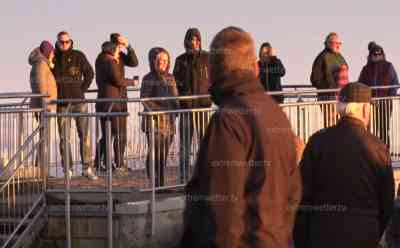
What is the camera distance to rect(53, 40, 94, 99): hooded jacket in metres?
16.8

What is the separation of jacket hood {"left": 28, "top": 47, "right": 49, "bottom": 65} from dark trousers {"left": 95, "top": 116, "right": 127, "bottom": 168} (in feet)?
7.32

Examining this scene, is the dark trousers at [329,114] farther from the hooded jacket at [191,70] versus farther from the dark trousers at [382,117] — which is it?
the hooded jacket at [191,70]

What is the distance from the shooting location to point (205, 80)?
15.8 metres

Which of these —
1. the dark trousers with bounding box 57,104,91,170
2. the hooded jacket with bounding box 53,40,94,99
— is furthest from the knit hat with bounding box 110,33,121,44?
the dark trousers with bounding box 57,104,91,170

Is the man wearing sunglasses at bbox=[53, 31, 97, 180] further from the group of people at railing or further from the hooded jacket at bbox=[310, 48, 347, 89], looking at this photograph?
the hooded jacket at bbox=[310, 48, 347, 89]

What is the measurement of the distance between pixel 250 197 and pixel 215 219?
23 cm

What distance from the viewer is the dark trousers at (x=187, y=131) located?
1429cm

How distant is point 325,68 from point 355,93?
9.03 metres

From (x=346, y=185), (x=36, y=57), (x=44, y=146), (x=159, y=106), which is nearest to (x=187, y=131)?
(x=159, y=106)

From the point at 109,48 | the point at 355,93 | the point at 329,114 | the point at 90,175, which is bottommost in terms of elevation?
the point at 90,175

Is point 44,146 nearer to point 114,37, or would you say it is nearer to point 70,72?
point 70,72

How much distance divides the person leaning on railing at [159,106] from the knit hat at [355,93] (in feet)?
17.3

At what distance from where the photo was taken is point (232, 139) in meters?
5.61

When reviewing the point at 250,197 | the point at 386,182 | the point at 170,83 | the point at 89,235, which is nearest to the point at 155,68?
the point at 170,83
